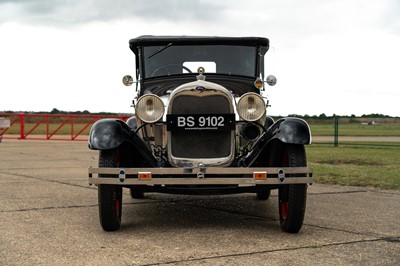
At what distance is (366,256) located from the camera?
4.42 metres

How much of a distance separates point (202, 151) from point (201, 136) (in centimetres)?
15

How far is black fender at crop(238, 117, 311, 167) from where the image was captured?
17.4 feet

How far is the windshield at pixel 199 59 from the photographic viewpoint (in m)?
7.04

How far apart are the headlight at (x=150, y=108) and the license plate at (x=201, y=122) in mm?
142

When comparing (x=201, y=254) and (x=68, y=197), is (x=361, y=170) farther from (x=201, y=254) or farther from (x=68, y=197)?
(x=201, y=254)

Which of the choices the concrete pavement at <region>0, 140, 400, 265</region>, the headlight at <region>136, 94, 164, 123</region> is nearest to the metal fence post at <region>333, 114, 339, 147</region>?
the concrete pavement at <region>0, 140, 400, 265</region>

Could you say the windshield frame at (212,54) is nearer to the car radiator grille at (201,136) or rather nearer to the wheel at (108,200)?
the car radiator grille at (201,136)

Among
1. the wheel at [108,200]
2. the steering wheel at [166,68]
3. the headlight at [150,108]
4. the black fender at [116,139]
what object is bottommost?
the wheel at [108,200]

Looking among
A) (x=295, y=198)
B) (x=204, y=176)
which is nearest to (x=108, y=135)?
(x=204, y=176)

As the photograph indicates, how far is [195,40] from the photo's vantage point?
709cm

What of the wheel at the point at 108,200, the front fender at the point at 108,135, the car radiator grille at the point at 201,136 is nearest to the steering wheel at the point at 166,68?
the car radiator grille at the point at 201,136

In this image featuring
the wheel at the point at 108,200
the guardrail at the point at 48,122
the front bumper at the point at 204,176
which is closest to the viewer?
the front bumper at the point at 204,176

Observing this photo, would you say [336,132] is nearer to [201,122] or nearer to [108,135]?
[201,122]

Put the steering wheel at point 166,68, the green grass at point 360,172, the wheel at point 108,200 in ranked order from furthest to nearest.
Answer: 1. the green grass at point 360,172
2. the steering wheel at point 166,68
3. the wheel at point 108,200
